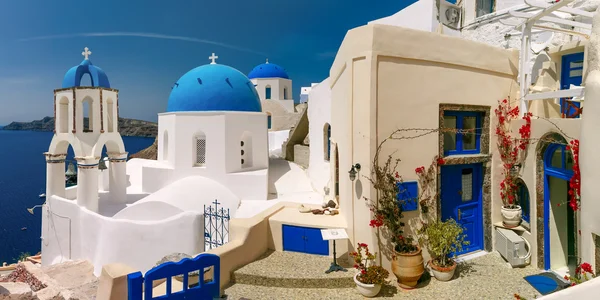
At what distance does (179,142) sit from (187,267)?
854 cm

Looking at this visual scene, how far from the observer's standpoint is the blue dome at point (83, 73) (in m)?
11.9

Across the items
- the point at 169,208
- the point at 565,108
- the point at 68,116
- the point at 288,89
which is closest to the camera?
the point at 565,108

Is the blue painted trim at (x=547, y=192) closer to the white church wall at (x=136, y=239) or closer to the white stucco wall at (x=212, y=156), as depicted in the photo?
the white church wall at (x=136, y=239)

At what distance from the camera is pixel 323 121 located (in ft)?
42.3

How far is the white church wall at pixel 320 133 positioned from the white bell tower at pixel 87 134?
7.71 meters

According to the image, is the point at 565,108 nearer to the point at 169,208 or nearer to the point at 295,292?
the point at 295,292

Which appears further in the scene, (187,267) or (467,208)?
(467,208)

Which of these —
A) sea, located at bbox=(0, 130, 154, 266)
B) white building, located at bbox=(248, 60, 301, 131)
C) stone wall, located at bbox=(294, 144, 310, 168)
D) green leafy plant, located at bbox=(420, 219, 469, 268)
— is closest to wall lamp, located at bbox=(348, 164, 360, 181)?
green leafy plant, located at bbox=(420, 219, 469, 268)

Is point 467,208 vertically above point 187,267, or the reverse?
point 467,208

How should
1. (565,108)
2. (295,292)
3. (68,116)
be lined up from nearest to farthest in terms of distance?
(295,292), (565,108), (68,116)

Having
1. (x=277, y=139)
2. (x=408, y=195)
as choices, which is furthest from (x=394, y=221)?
(x=277, y=139)

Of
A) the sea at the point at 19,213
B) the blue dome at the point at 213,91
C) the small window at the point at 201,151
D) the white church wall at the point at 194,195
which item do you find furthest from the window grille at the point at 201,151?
the sea at the point at 19,213

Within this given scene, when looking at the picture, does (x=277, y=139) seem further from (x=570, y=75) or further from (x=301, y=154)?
(x=570, y=75)

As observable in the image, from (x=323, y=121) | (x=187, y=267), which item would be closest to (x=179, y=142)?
(x=323, y=121)
